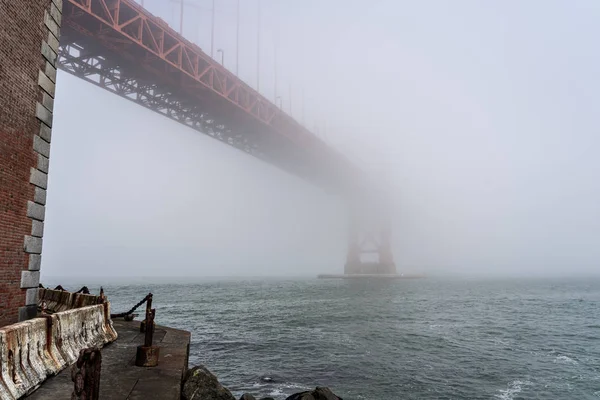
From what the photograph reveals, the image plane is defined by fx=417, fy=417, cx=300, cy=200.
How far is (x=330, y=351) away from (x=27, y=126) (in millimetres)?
18882

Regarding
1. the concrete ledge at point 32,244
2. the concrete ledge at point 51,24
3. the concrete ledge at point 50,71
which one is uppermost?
the concrete ledge at point 51,24

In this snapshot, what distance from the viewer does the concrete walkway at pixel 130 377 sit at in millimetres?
7184

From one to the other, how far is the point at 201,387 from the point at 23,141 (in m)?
6.71

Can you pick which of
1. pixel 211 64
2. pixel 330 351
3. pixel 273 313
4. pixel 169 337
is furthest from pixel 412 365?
pixel 211 64

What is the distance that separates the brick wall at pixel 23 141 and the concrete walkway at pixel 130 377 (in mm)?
2090

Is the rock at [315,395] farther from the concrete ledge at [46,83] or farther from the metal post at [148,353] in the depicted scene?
the concrete ledge at [46,83]

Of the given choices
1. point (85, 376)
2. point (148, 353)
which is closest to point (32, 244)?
point (148, 353)

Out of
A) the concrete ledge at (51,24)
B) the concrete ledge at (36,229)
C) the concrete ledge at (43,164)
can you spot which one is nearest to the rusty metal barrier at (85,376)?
the concrete ledge at (36,229)

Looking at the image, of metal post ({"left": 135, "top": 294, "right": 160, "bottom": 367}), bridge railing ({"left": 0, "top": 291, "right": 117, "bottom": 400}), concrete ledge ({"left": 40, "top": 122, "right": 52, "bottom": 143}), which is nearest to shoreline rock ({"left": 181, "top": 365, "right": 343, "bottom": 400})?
metal post ({"left": 135, "top": 294, "right": 160, "bottom": 367})

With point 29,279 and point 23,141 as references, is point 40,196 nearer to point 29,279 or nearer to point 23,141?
point 23,141

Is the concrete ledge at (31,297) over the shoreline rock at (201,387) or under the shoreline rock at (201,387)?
over

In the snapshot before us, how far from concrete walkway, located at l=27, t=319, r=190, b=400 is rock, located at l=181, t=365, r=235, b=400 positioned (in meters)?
0.36

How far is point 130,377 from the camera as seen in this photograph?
8.41m

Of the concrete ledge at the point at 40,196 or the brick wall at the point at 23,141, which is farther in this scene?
the concrete ledge at the point at 40,196
